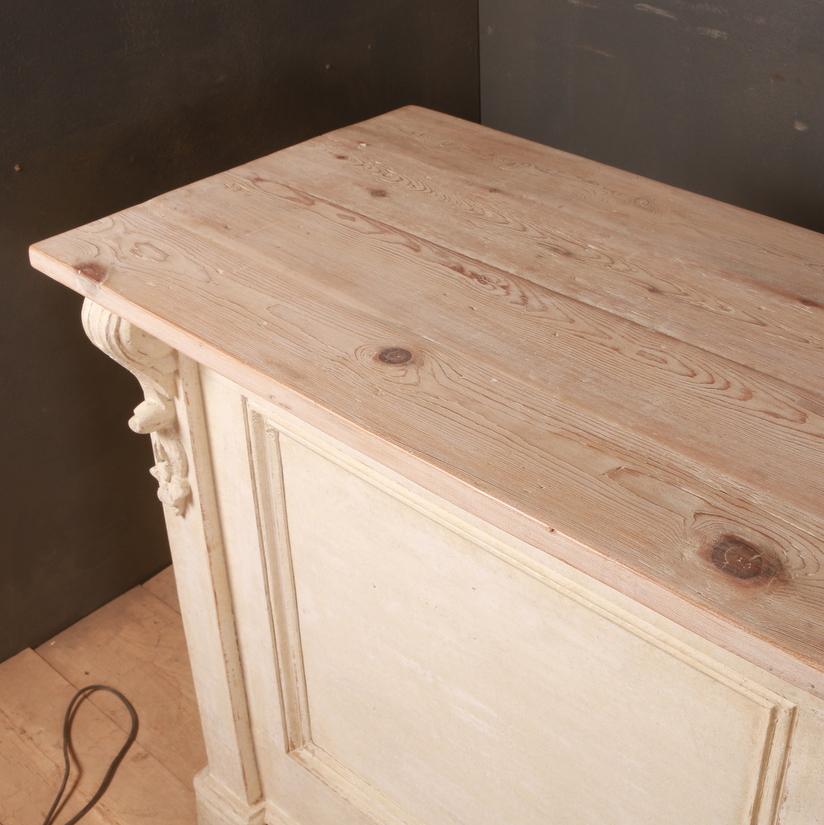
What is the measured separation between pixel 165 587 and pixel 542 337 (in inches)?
52.8

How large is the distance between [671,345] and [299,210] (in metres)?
0.52

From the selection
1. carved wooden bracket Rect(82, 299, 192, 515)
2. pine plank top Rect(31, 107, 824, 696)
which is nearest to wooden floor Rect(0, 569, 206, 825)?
carved wooden bracket Rect(82, 299, 192, 515)

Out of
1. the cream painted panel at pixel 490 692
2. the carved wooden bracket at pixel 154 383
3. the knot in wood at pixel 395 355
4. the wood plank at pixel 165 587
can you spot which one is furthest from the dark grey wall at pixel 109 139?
the knot in wood at pixel 395 355

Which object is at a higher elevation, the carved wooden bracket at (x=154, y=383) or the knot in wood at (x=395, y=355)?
the knot in wood at (x=395, y=355)

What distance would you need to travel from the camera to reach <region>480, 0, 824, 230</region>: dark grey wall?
1742 millimetres

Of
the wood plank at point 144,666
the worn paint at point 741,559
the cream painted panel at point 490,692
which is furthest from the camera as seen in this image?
the wood plank at point 144,666

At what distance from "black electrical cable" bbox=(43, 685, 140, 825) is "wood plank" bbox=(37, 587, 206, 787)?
0.05 feet

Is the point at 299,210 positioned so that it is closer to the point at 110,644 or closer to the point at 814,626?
the point at 814,626

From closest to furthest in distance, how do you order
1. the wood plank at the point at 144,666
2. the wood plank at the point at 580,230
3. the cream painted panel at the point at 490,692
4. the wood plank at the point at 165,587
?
1. the cream painted panel at the point at 490,692
2. the wood plank at the point at 580,230
3. the wood plank at the point at 144,666
4. the wood plank at the point at 165,587

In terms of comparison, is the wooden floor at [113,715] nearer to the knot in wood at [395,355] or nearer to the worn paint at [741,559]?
the knot in wood at [395,355]

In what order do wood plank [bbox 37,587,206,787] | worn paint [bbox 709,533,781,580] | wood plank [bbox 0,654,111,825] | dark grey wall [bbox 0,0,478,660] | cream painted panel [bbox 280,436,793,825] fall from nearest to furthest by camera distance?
1. worn paint [bbox 709,533,781,580]
2. cream painted panel [bbox 280,436,793,825]
3. dark grey wall [bbox 0,0,478,660]
4. wood plank [bbox 0,654,111,825]
5. wood plank [bbox 37,587,206,787]

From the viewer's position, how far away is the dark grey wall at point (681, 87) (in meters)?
1.74

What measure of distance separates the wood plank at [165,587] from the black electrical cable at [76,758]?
0.22 meters

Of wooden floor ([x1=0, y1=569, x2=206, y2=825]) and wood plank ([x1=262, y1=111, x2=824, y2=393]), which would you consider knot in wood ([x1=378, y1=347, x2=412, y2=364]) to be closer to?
wood plank ([x1=262, y1=111, x2=824, y2=393])
